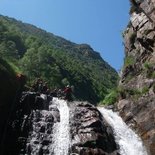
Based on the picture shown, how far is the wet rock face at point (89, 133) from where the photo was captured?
104ft

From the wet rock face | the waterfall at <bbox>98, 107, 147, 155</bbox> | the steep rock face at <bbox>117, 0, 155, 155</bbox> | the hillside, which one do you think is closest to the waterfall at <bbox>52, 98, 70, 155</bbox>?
the wet rock face

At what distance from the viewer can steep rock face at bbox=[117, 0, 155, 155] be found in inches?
1512

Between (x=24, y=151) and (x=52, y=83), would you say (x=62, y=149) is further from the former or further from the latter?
(x=52, y=83)

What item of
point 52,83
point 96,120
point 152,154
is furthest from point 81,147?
point 52,83

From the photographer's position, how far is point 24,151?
1232 inches

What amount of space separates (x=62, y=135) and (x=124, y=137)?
692 cm

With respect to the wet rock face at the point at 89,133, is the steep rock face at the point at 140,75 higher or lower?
higher

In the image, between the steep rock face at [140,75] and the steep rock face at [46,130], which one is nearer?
the steep rock face at [46,130]

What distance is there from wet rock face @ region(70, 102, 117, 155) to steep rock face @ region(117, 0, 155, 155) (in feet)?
13.3

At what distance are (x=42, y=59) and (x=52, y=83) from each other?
852 cm

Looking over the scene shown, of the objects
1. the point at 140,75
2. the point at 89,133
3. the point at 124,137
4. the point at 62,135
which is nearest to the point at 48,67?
the point at 140,75

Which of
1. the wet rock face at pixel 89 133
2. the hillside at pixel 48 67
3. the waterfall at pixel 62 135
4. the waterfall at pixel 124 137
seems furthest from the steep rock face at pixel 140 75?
the hillside at pixel 48 67

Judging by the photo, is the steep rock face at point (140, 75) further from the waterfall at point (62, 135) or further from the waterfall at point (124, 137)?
the waterfall at point (62, 135)

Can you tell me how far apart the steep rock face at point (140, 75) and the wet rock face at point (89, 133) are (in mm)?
4065
